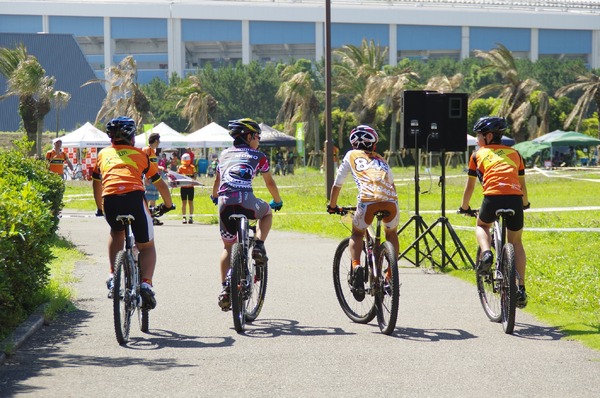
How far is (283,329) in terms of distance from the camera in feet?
28.3

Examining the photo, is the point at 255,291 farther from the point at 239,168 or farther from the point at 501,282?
the point at 501,282

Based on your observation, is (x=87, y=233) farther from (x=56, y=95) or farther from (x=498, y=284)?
(x=56, y=95)

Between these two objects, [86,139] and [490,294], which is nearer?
[490,294]

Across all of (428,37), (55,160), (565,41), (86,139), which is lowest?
(86,139)

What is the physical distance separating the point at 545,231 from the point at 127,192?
39.3 ft

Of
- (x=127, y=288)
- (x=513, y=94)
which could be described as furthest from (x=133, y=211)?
(x=513, y=94)

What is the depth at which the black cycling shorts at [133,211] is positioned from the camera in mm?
8234

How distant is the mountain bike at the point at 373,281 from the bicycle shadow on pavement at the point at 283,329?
1.17ft

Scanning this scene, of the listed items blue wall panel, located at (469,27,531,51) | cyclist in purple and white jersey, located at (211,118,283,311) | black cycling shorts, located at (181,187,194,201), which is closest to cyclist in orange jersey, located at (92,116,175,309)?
cyclist in purple and white jersey, located at (211,118,283,311)

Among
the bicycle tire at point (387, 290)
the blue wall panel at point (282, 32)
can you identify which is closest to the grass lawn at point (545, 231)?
the bicycle tire at point (387, 290)

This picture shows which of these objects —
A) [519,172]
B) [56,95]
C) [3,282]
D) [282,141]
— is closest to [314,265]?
[519,172]

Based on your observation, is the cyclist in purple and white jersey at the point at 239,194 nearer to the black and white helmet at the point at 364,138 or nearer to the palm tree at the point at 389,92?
the black and white helmet at the point at 364,138

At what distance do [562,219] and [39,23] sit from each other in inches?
3683

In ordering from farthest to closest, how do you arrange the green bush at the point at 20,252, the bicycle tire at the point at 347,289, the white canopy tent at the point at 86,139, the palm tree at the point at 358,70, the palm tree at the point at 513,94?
the palm tree at the point at 358,70 < the palm tree at the point at 513,94 < the white canopy tent at the point at 86,139 < the bicycle tire at the point at 347,289 < the green bush at the point at 20,252
